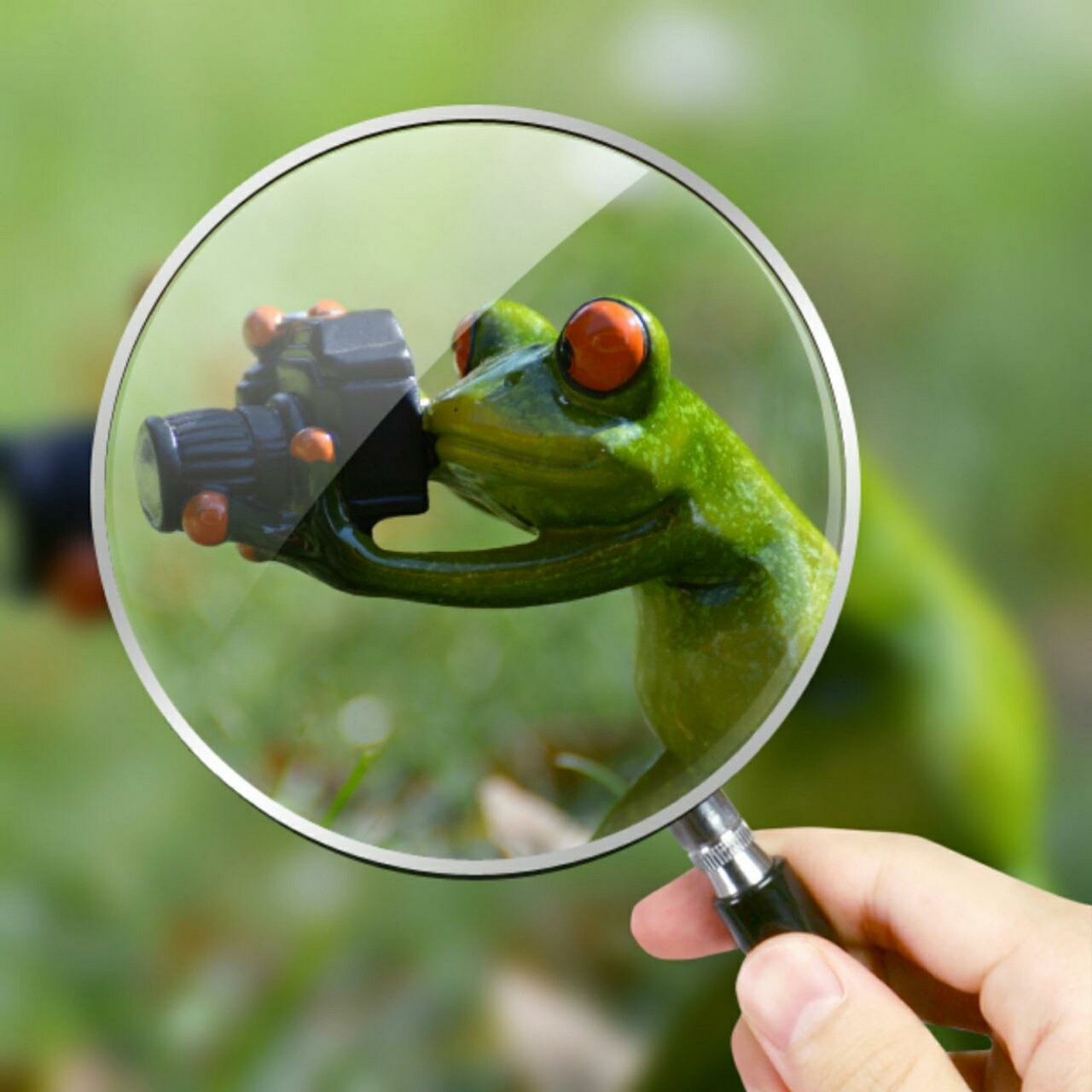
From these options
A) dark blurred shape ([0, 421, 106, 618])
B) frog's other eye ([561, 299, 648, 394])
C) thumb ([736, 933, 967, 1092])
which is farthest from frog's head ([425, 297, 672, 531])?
dark blurred shape ([0, 421, 106, 618])

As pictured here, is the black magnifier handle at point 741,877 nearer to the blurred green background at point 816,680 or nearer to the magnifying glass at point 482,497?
the magnifying glass at point 482,497

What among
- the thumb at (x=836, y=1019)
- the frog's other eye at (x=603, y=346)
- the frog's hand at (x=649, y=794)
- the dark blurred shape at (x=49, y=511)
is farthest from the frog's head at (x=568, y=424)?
the dark blurred shape at (x=49, y=511)

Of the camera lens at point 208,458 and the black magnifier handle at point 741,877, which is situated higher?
the camera lens at point 208,458

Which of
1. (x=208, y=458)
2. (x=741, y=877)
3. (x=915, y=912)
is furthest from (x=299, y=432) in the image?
(x=915, y=912)

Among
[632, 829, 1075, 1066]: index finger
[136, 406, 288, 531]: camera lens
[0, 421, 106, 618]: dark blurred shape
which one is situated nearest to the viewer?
[136, 406, 288, 531]: camera lens

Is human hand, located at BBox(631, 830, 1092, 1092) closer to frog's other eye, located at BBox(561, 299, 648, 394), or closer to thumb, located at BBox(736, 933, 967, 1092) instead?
thumb, located at BBox(736, 933, 967, 1092)

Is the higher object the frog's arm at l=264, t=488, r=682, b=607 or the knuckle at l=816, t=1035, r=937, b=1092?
the frog's arm at l=264, t=488, r=682, b=607
